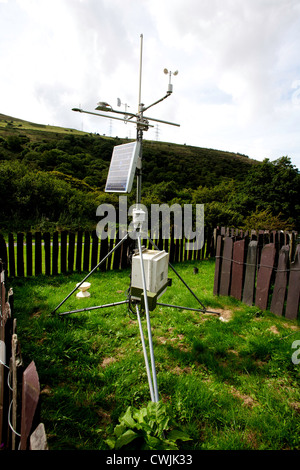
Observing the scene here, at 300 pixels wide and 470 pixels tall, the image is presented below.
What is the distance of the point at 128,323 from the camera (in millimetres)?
3695

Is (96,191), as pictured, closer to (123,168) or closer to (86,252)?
(86,252)

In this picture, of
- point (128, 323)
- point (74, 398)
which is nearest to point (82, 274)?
point (128, 323)

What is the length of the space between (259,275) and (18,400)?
13.7 ft

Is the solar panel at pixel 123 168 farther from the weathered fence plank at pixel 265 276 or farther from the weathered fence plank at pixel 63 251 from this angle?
the weathered fence plank at pixel 63 251

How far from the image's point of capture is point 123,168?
3129 millimetres

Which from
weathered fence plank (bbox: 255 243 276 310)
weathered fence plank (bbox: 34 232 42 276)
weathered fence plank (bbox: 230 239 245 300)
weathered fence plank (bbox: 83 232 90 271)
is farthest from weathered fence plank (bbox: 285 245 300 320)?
weathered fence plank (bbox: 34 232 42 276)

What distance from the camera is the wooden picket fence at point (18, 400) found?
105cm

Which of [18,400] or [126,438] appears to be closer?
[18,400]

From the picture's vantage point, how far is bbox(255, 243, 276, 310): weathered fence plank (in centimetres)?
407

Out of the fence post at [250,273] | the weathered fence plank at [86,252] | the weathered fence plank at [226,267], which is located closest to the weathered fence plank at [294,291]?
the fence post at [250,273]

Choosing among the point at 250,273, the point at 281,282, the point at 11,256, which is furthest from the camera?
the point at 11,256

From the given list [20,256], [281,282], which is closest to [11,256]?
[20,256]

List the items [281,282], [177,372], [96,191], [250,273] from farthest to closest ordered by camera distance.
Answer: [96,191] < [250,273] < [281,282] < [177,372]

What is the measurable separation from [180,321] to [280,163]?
24.6 m
